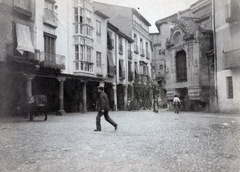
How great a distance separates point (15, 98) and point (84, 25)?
7644mm

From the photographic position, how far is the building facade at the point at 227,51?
909cm

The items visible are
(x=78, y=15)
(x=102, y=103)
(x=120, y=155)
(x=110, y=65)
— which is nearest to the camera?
(x=120, y=155)

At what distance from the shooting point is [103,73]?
1981 cm

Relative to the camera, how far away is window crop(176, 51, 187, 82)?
18.9 metres

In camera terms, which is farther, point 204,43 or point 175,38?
point 175,38

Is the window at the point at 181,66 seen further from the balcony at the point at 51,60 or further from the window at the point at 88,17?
the balcony at the point at 51,60

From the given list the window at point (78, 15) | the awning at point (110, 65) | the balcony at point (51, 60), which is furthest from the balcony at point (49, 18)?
the awning at point (110, 65)

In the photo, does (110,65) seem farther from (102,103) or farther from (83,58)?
(102,103)

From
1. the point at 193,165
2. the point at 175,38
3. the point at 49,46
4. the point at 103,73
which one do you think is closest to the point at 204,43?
the point at 175,38

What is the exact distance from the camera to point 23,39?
42.4ft

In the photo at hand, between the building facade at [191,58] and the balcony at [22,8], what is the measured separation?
762 centimetres

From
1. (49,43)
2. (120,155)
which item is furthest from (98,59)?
(120,155)

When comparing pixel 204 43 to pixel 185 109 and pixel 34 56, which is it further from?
pixel 34 56

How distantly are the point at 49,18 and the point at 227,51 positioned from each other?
10.1m
